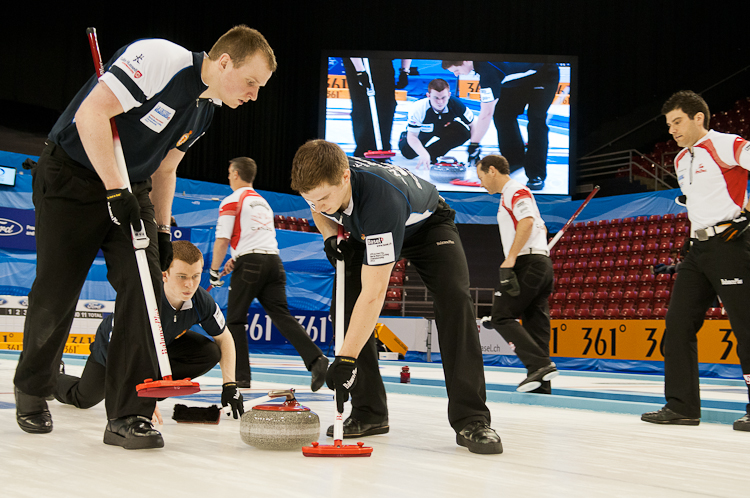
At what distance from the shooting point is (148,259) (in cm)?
225

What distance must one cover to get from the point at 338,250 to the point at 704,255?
6.62 feet

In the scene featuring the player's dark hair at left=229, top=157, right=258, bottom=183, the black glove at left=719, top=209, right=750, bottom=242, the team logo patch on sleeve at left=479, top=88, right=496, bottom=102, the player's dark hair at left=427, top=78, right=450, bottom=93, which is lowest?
the black glove at left=719, top=209, right=750, bottom=242

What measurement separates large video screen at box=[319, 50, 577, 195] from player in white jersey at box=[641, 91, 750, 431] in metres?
12.0

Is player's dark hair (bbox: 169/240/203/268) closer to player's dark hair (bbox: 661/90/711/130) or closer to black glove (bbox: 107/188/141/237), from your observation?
black glove (bbox: 107/188/141/237)

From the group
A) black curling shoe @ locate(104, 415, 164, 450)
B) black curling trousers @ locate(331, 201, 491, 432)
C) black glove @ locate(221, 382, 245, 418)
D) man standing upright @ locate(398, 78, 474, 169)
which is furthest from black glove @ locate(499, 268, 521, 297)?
man standing upright @ locate(398, 78, 474, 169)

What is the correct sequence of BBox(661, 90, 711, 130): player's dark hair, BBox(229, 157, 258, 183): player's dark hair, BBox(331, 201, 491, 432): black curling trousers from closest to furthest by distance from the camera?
BBox(331, 201, 491, 432): black curling trousers
BBox(661, 90, 711, 130): player's dark hair
BBox(229, 157, 258, 183): player's dark hair

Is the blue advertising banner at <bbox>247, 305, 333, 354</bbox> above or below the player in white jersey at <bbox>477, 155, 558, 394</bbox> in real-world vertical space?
below

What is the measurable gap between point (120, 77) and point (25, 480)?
1.25 metres

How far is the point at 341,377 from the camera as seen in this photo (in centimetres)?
203

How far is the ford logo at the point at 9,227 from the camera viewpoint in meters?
9.52

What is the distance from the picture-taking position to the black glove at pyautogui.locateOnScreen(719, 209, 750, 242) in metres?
3.23

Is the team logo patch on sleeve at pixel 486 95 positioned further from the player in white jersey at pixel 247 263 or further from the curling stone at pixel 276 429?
the curling stone at pixel 276 429

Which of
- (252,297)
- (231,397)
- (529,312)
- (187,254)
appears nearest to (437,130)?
(529,312)

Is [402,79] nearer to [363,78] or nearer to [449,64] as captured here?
[363,78]
